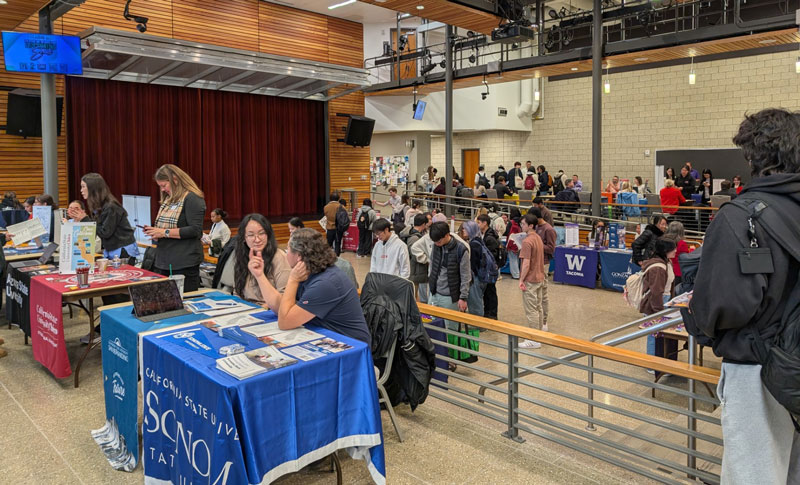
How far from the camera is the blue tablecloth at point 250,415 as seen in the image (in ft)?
7.32

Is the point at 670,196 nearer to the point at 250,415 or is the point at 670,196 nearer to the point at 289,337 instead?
the point at 289,337

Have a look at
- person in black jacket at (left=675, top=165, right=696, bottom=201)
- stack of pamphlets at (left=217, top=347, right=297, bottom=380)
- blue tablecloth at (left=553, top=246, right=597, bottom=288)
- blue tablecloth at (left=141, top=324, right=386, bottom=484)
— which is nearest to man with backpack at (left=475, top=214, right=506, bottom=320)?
blue tablecloth at (left=553, top=246, right=597, bottom=288)

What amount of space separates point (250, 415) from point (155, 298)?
1364 millimetres

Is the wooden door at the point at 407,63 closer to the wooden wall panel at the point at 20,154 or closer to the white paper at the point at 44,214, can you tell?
the wooden wall panel at the point at 20,154

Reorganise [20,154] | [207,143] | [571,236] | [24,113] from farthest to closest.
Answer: [207,143]
[20,154]
[24,113]
[571,236]

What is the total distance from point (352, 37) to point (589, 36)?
642cm

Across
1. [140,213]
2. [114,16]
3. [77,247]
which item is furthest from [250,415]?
[114,16]

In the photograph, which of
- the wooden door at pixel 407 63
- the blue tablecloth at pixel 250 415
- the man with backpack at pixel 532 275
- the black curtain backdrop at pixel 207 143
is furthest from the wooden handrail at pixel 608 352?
the wooden door at pixel 407 63

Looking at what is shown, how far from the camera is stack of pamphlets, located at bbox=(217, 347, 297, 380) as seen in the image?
91.4 inches

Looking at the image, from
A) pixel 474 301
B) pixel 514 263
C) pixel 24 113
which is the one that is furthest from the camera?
pixel 24 113

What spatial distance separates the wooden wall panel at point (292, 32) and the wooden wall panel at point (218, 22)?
274mm

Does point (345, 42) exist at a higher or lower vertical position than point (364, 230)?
higher

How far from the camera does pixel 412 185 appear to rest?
20141 mm

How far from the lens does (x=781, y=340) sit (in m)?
1.87
